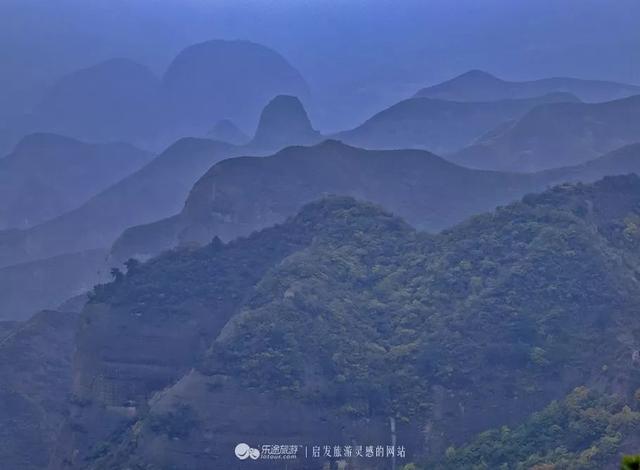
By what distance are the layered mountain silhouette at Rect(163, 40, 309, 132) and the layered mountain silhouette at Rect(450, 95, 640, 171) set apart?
109ft

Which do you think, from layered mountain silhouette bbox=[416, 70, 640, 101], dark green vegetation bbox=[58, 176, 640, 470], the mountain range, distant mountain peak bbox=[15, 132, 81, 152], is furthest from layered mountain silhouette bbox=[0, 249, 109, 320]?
layered mountain silhouette bbox=[416, 70, 640, 101]

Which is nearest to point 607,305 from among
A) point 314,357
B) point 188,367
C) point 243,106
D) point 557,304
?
point 557,304

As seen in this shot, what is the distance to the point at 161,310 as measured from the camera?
32531 mm

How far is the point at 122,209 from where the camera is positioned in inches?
2803

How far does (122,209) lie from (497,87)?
26.9 meters

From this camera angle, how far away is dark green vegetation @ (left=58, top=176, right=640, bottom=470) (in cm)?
2627

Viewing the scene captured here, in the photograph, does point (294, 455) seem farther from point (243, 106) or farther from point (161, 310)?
point (243, 106)

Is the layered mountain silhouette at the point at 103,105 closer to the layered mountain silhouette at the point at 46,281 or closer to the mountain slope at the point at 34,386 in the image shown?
the layered mountain silhouette at the point at 46,281

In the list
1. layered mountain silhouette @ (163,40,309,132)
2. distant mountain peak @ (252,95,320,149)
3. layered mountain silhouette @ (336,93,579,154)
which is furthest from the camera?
layered mountain silhouette @ (163,40,309,132)

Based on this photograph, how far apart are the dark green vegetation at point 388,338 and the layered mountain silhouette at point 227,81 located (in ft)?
201

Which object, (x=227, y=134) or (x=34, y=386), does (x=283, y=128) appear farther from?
(x=34, y=386)

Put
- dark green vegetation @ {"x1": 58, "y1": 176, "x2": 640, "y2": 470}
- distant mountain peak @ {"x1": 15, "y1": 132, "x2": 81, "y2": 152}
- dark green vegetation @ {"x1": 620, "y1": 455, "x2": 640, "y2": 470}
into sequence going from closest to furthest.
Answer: dark green vegetation @ {"x1": 620, "y1": 455, "x2": 640, "y2": 470}
dark green vegetation @ {"x1": 58, "y1": 176, "x2": 640, "y2": 470}
distant mountain peak @ {"x1": 15, "y1": 132, "x2": 81, "y2": 152}

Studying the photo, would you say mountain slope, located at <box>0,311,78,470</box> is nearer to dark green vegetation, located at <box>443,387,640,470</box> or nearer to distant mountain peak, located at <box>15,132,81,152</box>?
dark green vegetation, located at <box>443,387,640,470</box>

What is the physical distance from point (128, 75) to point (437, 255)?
2793 inches
